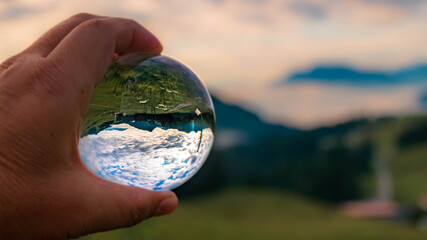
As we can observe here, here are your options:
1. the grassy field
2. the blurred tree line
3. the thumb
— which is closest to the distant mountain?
the blurred tree line

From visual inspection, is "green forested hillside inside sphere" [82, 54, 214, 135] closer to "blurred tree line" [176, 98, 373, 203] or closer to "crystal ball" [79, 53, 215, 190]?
"crystal ball" [79, 53, 215, 190]

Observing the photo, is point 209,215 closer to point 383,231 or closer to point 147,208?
point 383,231

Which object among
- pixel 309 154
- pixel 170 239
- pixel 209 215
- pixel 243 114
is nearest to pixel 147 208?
pixel 170 239

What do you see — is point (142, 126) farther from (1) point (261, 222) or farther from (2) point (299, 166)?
(2) point (299, 166)

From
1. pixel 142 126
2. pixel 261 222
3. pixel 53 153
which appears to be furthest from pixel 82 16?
pixel 261 222

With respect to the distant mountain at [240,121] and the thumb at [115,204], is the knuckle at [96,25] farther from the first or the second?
the distant mountain at [240,121]

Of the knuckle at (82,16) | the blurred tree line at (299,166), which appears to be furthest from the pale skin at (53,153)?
the blurred tree line at (299,166)
